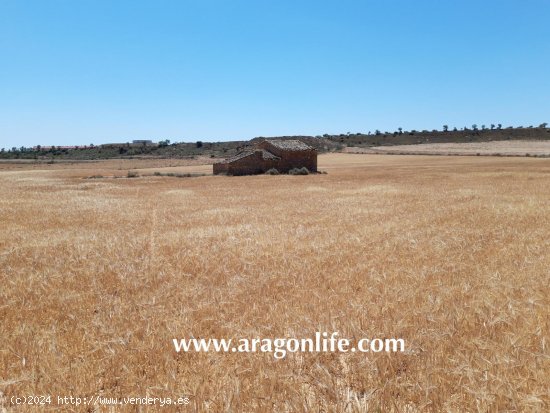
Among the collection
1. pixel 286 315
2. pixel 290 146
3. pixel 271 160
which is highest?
pixel 290 146

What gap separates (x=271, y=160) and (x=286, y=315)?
43553 mm

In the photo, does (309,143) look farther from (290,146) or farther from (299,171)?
(299,171)

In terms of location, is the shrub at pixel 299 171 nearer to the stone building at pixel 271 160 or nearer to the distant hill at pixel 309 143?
the stone building at pixel 271 160

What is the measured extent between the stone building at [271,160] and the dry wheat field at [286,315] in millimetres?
35966

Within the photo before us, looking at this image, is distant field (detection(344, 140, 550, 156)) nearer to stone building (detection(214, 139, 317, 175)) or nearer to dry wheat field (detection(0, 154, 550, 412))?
stone building (detection(214, 139, 317, 175))

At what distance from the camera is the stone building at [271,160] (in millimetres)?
45594

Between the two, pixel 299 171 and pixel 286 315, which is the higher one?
pixel 299 171

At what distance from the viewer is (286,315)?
435 centimetres

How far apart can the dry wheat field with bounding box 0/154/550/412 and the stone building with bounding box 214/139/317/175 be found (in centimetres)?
3597

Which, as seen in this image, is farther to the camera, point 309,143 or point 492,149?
point 309,143

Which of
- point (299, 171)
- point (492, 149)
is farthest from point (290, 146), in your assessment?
point (492, 149)

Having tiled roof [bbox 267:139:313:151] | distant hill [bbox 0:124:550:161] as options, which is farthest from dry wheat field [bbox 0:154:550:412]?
distant hill [bbox 0:124:550:161]

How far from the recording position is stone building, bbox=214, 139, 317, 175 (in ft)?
150

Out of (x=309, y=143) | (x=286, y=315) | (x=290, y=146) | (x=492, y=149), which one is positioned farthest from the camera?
(x=309, y=143)
